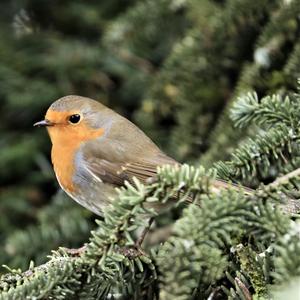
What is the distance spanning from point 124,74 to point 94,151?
83cm

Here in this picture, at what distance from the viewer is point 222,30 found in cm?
352

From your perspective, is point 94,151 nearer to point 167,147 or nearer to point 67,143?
point 67,143

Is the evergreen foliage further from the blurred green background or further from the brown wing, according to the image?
the brown wing

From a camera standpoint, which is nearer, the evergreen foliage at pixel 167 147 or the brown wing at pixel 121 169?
the evergreen foliage at pixel 167 147

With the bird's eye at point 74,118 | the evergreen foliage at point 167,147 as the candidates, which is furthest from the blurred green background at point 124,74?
the bird's eye at point 74,118

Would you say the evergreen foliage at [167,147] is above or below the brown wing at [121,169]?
above

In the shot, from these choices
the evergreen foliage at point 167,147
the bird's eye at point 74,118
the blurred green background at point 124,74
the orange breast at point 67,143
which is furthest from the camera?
the bird's eye at point 74,118

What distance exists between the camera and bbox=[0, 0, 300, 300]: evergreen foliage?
183 cm

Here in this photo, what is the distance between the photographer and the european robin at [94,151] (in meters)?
3.48

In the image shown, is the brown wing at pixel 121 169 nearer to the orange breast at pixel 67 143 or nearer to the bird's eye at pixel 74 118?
the orange breast at pixel 67 143

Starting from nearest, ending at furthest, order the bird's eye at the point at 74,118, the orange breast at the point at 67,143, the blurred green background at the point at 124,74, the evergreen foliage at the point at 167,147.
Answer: the evergreen foliage at the point at 167,147 → the blurred green background at the point at 124,74 → the orange breast at the point at 67,143 → the bird's eye at the point at 74,118

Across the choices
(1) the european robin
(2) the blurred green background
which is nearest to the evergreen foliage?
(2) the blurred green background

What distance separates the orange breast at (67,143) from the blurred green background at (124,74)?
0.21 meters

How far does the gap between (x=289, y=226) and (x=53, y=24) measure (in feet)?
10.5
